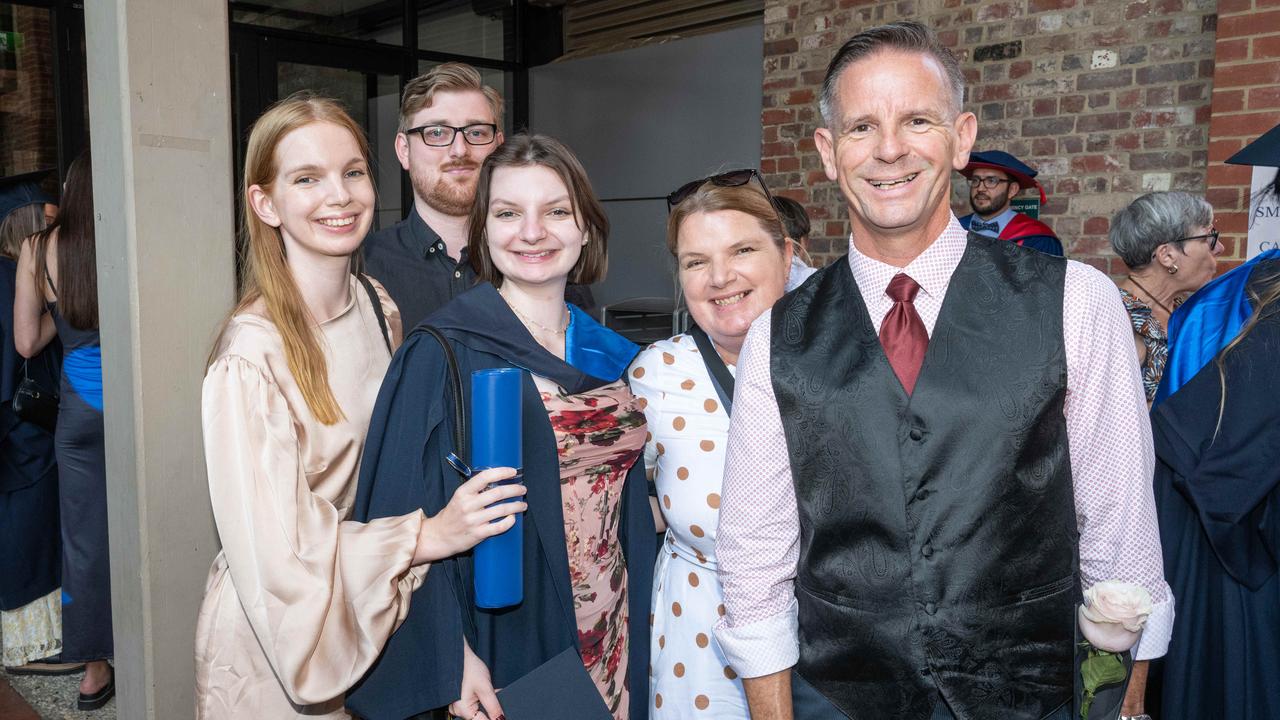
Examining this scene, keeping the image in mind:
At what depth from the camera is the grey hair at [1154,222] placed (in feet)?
10.6

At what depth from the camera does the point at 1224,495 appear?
2080 mm

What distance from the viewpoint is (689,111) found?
5953 mm

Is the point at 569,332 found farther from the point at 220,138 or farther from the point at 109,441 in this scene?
the point at 109,441

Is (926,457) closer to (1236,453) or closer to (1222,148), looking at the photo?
(1236,453)

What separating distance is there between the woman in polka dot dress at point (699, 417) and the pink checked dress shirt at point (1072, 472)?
0.36 m

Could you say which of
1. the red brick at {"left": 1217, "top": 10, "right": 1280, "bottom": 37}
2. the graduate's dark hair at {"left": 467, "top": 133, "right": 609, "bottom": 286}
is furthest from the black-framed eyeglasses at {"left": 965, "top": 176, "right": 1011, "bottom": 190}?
the graduate's dark hair at {"left": 467, "top": 133, "right": 609, "bottom": 286}

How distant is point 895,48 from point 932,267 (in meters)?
0.32

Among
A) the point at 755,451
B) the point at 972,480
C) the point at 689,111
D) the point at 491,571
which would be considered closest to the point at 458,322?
the point at 491,571

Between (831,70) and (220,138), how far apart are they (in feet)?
4.20

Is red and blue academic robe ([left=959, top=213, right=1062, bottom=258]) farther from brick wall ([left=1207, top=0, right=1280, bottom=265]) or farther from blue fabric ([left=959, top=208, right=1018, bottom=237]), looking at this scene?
brick wall ([left=1207, top=0, right=1280, bottom=265])

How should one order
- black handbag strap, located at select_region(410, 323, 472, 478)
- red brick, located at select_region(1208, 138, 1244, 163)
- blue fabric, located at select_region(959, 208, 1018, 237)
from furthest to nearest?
blue fabric, located at select_region(959, 208, 1018, 237) → red brick, located at select_region(1208, 138, 1244, 163) → black handbag strap, located at select_region(410, 323, 472, 478)

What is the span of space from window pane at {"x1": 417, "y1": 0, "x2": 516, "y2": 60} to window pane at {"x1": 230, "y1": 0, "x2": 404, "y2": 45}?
23 centimetres

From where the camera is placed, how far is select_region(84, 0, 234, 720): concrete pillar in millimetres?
1875

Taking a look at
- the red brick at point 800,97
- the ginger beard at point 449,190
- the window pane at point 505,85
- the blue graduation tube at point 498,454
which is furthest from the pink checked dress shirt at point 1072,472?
the window pane at point 505,85
